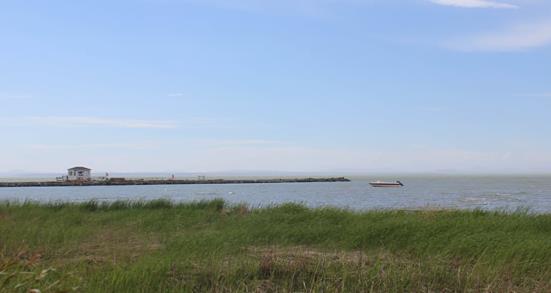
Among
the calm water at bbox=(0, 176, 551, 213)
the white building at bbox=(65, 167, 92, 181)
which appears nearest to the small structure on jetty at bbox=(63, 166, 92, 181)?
the white building at bbox=(65, 167, 92, 181)

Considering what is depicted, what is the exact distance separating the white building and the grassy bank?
9999 cm

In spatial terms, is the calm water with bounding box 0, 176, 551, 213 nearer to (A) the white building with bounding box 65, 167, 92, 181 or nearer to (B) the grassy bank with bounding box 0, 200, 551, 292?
(B) the grassy bank with bounding box 0, 200, 551, 292

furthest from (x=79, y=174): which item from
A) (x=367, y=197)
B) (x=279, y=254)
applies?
(x=279, y=254)

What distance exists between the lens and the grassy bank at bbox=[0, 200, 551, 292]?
23.4ft

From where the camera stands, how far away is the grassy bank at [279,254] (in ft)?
23.4

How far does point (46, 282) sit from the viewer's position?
20.5 ft

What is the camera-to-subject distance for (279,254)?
31.2 feet

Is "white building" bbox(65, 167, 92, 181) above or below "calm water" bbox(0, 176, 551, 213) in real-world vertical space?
above

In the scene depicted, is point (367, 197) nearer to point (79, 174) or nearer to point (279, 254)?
point (279, 254)

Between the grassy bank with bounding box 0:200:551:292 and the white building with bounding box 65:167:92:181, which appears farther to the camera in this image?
the white building with bounding box 65:167:92:181

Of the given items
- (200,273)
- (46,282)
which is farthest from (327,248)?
(46,282)

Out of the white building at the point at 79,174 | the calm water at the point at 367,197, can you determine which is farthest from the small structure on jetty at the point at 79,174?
the calm water at the point at 367,197

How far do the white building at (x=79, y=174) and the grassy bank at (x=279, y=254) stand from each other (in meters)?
100.0

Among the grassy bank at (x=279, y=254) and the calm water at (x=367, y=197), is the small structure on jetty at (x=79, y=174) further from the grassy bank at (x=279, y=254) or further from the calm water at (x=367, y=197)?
the grassy bank at (x=279, y=254)
